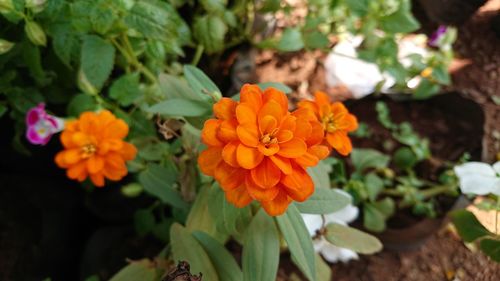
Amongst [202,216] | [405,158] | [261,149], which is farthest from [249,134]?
[405,158]

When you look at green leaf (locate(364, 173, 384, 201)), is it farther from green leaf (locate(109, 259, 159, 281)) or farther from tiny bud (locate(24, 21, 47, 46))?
tiny bud (locate(24, 21, 47, 46))

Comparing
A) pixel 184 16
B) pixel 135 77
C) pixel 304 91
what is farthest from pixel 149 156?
pixel 304 91

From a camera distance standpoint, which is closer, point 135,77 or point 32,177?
point 135,77

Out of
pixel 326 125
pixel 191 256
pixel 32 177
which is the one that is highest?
pixel 326 125

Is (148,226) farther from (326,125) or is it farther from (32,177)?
(326,125)

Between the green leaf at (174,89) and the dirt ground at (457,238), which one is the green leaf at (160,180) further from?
the dirt ground at (457,238)

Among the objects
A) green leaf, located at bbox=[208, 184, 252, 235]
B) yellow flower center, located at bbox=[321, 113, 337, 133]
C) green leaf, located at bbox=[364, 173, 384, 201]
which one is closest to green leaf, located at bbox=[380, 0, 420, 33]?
green leaf, located at bbox=[364, 173, 384, 201]
